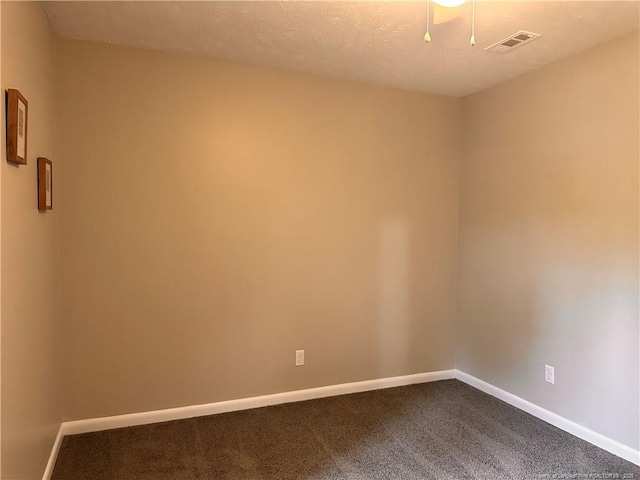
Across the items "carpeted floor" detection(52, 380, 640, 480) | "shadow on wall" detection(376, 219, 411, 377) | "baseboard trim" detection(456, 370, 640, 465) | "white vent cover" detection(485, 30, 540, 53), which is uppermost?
"white vent cover" detection(485, 30, 540, 53)

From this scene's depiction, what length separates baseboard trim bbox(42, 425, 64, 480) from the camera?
86.9 inches

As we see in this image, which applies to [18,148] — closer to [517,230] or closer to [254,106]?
[254,106]

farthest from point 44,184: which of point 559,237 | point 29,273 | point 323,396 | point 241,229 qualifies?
point 559,237

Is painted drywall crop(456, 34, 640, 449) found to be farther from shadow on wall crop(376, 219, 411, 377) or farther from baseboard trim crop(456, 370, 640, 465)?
shadow on wall crop(376, 219, 411, 377)

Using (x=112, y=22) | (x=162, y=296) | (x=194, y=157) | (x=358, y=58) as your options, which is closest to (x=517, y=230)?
(x=358, y=58)

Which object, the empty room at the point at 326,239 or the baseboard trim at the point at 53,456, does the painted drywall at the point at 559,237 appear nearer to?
the empty room at the point at 326,239

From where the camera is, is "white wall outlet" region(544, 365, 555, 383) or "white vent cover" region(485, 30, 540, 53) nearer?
"white vent cover" region(485, 30, 540, 53)

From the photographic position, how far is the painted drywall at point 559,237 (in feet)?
8.15

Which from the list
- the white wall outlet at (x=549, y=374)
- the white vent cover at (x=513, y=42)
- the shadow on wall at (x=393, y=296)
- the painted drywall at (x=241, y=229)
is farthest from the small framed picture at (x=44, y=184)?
the white wall outlet at (x=549, y=374)

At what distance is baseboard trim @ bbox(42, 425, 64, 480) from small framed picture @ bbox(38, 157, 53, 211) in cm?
130

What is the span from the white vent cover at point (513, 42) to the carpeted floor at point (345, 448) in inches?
93.0

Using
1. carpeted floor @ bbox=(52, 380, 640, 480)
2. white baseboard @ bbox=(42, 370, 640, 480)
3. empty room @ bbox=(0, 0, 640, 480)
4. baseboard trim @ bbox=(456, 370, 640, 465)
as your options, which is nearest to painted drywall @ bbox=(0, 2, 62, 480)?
empty room @ bbox=(0, 0, 640, 480)

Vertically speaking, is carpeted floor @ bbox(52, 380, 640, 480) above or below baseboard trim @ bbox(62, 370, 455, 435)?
below

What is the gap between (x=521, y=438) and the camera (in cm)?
271
